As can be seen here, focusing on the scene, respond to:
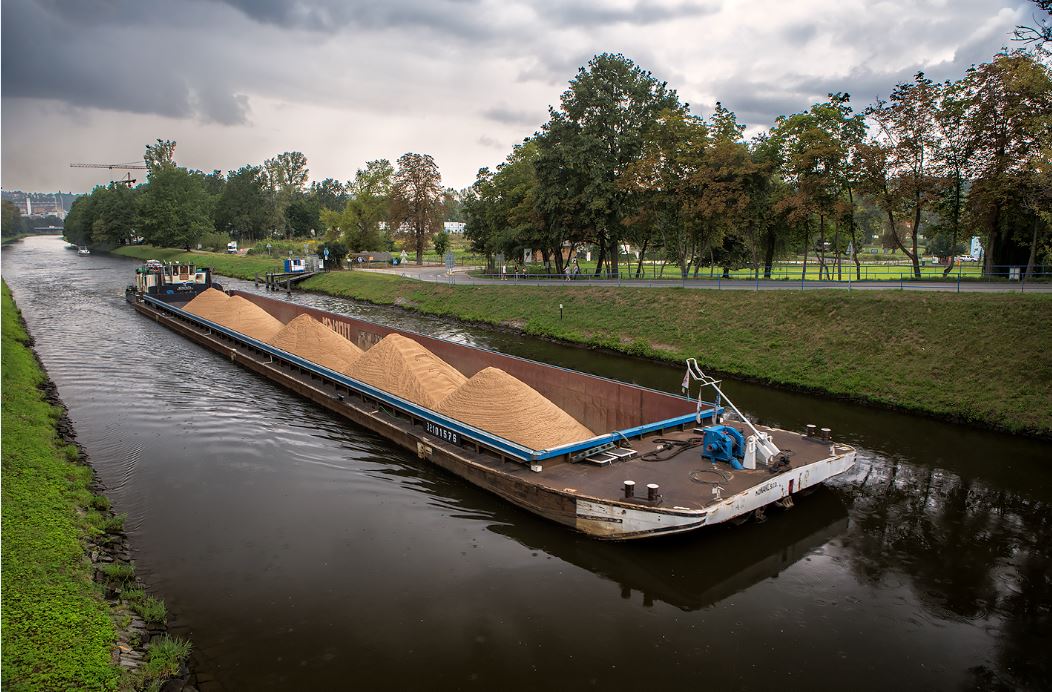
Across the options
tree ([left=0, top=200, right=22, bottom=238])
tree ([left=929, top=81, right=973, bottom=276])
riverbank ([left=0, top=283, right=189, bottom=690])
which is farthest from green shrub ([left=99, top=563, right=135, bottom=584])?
tree ([left=0, top=200, right=22, bottom=238])

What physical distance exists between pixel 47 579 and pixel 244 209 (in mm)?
104903

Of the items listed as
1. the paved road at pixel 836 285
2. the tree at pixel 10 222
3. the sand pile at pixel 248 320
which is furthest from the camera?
the tree at pixel 10 222

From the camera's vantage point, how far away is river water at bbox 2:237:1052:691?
7016 millimetres

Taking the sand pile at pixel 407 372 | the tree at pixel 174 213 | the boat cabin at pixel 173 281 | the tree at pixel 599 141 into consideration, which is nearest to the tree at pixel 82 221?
the tree at pixel 174 213

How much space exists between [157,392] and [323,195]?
133151mm

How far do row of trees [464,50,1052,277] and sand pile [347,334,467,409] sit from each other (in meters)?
16.9

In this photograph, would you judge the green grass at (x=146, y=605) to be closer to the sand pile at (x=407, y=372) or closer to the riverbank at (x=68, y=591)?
the riverbank at (x=68, y=591)

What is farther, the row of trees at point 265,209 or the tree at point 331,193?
the tree at point 331,193

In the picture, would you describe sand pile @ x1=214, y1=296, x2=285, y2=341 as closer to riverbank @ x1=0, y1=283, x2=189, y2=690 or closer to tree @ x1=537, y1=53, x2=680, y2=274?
riverbank @ x1=0, y1=283, x2=189, y2=690

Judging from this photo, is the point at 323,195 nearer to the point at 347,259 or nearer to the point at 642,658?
the point at 347,259

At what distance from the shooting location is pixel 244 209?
3949 inches

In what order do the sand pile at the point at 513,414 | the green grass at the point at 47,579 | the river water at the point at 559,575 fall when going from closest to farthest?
the green grass at the point at 47,579
the river water at the point at 559,575
the sand pile at the point at 513,414

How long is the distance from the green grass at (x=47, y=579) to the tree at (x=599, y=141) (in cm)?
2826

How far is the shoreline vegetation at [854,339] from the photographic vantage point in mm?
15812
